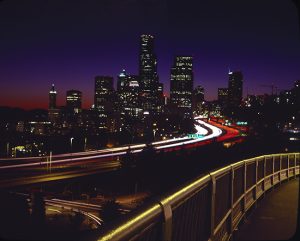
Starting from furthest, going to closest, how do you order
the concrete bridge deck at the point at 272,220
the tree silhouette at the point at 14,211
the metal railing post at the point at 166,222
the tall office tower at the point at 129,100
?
1. the tall office tower at the point at 129,100
2. the tree silhouette at the point at 14,211
3. the concrete bridge deck at the point at 272,220
4. the metal railing post at the point at 166,222

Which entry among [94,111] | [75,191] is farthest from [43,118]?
[75,191]

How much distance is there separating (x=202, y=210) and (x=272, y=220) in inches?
117

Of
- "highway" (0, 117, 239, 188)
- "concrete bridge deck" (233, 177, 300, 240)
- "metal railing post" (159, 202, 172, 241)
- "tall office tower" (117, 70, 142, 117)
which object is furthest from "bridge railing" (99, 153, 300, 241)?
"tall office tower" (117, 70, 142, 117)

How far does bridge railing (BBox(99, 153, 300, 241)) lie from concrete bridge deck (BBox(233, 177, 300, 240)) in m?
0.17

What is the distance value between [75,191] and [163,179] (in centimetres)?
920

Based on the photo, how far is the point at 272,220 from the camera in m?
6.18

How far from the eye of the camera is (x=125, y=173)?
40.5 m

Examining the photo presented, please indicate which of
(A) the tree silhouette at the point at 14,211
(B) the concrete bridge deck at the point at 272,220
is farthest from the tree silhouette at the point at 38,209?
(B) the concrete bridge deck at the point at 272,220

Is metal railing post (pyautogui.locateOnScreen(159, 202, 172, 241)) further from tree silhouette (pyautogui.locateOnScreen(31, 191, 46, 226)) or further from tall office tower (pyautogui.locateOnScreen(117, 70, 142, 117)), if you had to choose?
tall office tower (pyautogui.locateOnScreen(117, 70, 142, 117))

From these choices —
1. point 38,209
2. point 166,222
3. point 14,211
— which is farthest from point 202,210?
point 38,209

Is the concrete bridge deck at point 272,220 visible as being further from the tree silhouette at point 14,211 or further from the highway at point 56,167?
the highway at point 56,167

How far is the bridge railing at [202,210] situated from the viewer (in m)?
1.88

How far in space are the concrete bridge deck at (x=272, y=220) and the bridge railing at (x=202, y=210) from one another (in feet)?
0.56

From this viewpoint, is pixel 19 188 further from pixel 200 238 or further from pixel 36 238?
pixel 200 238
